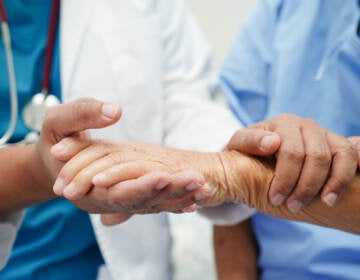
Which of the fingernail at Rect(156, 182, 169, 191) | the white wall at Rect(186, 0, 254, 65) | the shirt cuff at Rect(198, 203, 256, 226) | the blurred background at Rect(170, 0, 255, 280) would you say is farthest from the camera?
Answer: the white wall at Rect(186, 0, 254, 65)

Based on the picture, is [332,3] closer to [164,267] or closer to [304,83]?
[304,83]

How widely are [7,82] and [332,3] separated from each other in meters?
0.59

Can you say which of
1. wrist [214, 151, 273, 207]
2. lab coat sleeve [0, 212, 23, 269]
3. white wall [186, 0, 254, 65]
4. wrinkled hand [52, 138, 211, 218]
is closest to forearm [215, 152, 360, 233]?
wrist [214, 151, 273, 207]

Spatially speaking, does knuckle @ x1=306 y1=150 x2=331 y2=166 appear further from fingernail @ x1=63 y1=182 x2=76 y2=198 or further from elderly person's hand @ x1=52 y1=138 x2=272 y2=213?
fingernail @ x1=63 y1=182 x2=76 y2=198

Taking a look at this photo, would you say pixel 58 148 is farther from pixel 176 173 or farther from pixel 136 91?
pixel 136 91

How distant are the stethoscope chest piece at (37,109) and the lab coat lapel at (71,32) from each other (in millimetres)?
38

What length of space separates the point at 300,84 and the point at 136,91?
304mm

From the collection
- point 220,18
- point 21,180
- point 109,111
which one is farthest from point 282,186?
point 220,18

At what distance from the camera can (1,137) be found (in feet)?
2.92

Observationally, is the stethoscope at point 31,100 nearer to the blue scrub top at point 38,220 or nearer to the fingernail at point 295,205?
the blue scrub top at point 38,220

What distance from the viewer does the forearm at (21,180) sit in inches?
27.8

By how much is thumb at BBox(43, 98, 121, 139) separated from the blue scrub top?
298 millimetres

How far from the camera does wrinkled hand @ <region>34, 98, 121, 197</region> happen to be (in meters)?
0.60

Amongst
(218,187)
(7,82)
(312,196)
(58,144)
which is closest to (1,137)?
(7,82)
